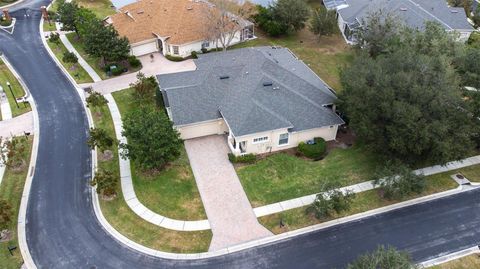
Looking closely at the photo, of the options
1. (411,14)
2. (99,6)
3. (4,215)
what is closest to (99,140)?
(4,215)

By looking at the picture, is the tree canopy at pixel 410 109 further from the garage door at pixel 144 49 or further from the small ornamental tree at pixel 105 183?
the garage door at pixel 144 49

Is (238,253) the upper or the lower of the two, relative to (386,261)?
lower

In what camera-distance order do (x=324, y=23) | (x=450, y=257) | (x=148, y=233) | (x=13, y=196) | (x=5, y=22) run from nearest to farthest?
1. (x=450, y=257)
2. (x=148, y=233)
3. (x=13, y=196)
4. (x=324, y=23)
5. (x=5, y=22)

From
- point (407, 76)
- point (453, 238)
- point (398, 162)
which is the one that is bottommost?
point (453, 238)

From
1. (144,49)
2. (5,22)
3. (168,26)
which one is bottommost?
(144,49)

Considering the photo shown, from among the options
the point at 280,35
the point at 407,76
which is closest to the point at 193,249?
the point at 407,76

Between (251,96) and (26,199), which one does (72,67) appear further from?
(251,96)

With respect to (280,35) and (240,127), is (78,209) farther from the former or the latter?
(280,35)
